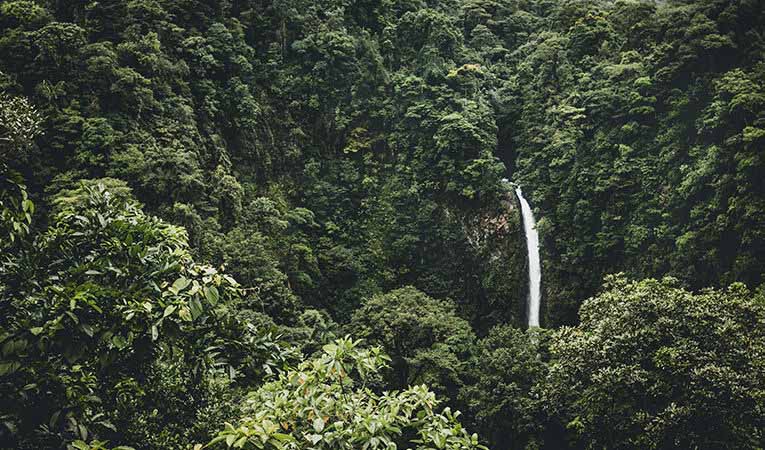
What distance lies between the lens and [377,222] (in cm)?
2092

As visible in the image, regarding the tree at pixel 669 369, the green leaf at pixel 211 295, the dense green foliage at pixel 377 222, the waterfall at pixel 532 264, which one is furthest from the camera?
the waterfall at pixel 532 264

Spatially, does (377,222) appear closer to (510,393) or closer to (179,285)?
(510,393)

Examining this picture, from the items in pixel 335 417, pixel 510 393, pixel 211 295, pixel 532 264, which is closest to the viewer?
pixel 211 295

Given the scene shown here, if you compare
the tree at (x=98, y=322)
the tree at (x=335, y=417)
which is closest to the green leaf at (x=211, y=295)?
the tree at (x=98, y=322)

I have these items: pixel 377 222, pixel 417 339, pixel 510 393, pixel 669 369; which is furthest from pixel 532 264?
pixel 669 369

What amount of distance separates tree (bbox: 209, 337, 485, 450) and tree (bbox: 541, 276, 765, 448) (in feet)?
27.2

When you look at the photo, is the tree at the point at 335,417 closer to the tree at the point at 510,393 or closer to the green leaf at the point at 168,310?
the green leaf at the point at 168,310

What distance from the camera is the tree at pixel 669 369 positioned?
365 inches

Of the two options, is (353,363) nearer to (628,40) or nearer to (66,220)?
(66,220)

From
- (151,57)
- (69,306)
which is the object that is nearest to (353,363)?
(69,306)

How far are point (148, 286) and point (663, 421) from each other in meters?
9.53

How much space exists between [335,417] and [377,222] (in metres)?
18.3

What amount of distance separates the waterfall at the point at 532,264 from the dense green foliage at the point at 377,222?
322 mm

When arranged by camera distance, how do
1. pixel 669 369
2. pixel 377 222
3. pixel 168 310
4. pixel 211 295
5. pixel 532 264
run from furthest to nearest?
pixel 377 222, pixel 532 264, pixel 669 369, pixel 211 295, pixel 168 310
